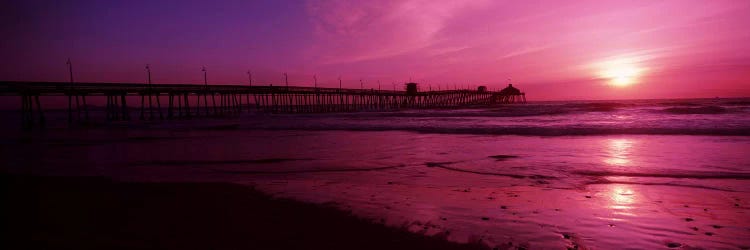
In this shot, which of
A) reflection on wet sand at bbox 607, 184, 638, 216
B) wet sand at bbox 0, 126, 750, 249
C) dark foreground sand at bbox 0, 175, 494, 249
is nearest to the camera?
dark foreground sand at bbox 0, 175, 494, 249

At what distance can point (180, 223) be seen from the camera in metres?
4.30

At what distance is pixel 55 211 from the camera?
4.74 m

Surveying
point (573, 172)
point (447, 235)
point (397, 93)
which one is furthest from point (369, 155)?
point (397, 93)

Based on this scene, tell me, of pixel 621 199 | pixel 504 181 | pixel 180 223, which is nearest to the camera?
pixel 180 223

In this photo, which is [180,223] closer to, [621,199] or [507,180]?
[507,180]

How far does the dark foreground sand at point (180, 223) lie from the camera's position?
3656 mm

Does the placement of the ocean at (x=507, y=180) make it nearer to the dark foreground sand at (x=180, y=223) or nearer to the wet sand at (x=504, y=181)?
the wet sand at (x=504, y=181)

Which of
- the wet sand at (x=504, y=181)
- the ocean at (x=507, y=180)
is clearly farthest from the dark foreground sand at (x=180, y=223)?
the ocean at (x=507, y=180)

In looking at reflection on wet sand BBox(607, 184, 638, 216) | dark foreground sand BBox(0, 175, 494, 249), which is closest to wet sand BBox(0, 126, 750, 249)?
reflection on wet sand BBox(607, 184, 638, 216)

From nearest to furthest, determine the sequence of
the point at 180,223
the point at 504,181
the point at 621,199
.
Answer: the point at 180,223 < the point at 621,199 < the point at 504,181

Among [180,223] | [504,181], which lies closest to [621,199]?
[504,181]

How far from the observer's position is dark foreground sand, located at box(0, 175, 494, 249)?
366cm

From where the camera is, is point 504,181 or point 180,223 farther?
point 504,181

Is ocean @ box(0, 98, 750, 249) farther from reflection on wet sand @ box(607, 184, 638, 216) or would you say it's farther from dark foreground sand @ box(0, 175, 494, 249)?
dark foreground sand @ box(0, 175, 494, 249)
